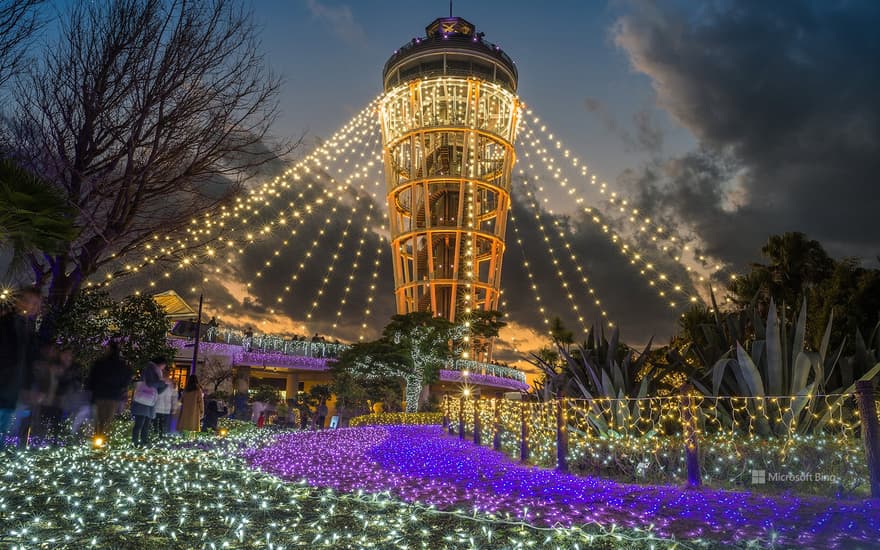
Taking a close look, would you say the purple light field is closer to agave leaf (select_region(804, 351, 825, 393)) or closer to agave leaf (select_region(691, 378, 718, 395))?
agave leaf (select_region(804, 351, 825, 393))

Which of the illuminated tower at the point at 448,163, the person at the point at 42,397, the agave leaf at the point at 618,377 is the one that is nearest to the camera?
the person at the point at 42,397

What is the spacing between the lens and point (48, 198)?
4215 mm

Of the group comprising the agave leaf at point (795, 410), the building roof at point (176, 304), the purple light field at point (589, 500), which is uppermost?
the building roof at point (176, 304)

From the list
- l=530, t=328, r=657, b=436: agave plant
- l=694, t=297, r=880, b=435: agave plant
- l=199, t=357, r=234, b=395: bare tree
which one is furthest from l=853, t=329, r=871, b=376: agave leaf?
l=199, t=357, r=234, b=395: bare tree

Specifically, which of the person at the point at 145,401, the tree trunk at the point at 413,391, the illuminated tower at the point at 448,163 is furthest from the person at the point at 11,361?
the illuminated tower at the point at 448,163

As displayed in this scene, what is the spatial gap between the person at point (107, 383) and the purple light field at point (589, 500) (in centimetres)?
231

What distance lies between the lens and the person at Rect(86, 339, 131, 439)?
8.38m

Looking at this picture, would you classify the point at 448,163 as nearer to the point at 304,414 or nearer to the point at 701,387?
the point at 304,414

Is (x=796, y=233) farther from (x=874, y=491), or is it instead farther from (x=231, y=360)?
(x=231, y=360)

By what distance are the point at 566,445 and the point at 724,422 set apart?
192 cm

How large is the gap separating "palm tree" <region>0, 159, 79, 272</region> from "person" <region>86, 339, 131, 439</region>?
14.0ft

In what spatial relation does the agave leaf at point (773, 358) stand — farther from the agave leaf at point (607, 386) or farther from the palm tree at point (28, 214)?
the palm tree at point (28, 214)

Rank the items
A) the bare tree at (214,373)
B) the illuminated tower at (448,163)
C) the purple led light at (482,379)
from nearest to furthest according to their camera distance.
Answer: the bare tree at (214,373) → the purple led light at (482,379) → the illuminated tower at (448,163)

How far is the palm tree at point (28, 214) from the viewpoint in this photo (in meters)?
3.95
